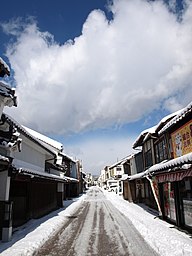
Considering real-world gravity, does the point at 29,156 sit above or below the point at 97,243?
above

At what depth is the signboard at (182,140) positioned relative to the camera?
10383mm

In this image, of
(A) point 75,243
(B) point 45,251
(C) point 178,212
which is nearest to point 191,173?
(C) point 178,212

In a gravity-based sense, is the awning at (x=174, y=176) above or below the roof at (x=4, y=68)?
below

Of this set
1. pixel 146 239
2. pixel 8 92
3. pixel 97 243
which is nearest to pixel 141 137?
pixel 146 239

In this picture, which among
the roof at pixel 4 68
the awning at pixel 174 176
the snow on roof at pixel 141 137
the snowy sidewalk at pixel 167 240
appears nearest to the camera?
the snowy sidewalk at pixel 167 240

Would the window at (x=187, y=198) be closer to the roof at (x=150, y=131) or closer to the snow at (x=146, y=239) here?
the snow at (x=146, y=239)

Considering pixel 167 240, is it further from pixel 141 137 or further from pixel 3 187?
pixel 141 137

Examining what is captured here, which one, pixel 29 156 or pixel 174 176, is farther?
pixel 29 156

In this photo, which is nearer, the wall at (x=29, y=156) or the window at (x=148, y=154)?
the wall at (x=29, y=156)

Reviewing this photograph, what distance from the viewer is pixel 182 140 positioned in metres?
11.2

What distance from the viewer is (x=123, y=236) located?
32.2 ft

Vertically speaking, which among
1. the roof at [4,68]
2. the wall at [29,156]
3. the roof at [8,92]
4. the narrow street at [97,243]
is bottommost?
the narrow street at [97,243]

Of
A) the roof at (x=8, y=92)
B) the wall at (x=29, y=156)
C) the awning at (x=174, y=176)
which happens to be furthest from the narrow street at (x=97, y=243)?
the roof at (x=8, y=92)

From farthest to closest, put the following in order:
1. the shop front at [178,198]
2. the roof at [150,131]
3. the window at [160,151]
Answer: the window at [160,151] → the roof at [150,131] → the shop front at [178,198]
